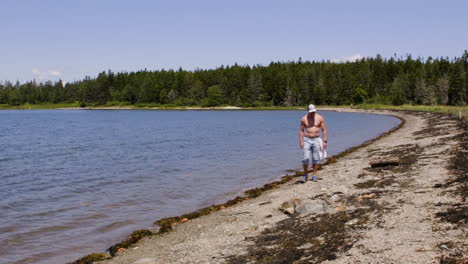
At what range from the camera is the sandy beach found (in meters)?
8.28

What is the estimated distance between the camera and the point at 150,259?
992 centimetres

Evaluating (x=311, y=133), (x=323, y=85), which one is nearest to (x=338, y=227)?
(x=311, y=133)

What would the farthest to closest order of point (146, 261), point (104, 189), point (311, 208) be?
point (104, 189), point (311, 208), point (146, 261)

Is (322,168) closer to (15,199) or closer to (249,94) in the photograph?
(15,199)

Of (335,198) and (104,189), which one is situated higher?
(335,198)

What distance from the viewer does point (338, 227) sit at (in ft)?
33.7

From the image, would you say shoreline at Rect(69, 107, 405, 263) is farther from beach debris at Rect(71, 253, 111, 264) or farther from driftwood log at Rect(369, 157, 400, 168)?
driftwood log at Rect(369, 157, 400, 168)

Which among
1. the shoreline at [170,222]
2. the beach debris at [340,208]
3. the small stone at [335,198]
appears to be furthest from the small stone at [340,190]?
the shoreline at [170,222]

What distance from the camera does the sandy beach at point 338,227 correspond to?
8281 mm

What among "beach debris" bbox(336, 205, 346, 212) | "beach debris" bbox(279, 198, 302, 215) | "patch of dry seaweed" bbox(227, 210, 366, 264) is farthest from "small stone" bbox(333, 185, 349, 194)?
"patch of dry seaweed" bbox(227, 210, 366, 264)

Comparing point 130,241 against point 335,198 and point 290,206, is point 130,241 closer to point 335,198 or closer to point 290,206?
point 290,206

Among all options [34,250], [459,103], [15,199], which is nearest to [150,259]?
[34,250]

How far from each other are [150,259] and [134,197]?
29.2ft

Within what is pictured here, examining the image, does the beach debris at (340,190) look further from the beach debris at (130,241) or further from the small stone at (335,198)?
the beach debris at (130,241)
